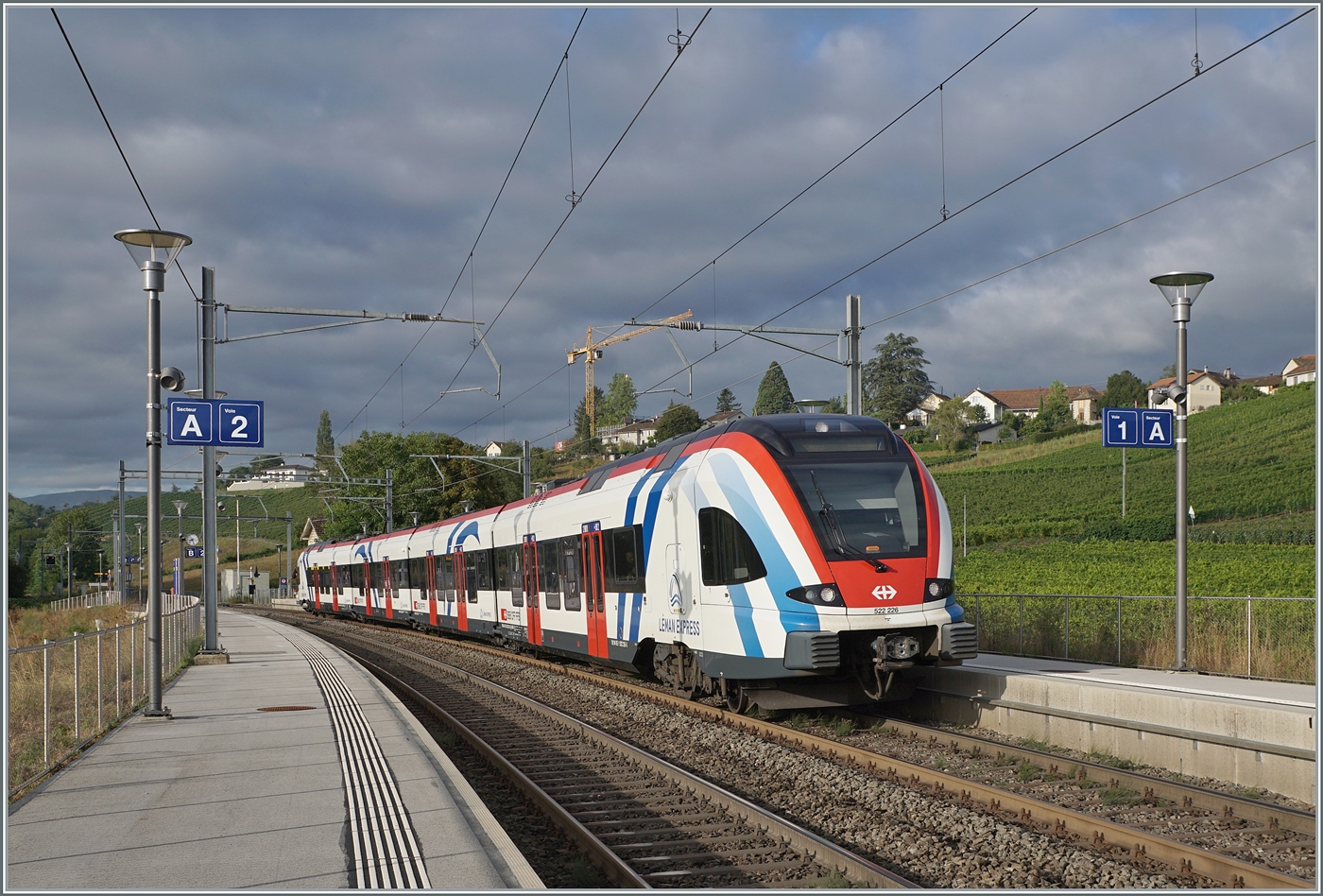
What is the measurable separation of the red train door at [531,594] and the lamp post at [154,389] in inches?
348

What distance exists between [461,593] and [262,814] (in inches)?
846

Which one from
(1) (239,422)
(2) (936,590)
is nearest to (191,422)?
(1) (239,422)

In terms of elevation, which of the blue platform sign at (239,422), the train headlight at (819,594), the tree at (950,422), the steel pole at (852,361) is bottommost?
the train headlight at (819,594)

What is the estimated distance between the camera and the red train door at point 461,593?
2867 centimetres

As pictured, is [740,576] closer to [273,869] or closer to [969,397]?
[273,869]

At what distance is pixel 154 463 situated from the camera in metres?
13.5

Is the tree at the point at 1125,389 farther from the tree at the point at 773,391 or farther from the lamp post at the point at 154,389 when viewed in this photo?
the lamp post at the point at 154,389

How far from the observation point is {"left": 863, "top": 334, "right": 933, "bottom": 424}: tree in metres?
133

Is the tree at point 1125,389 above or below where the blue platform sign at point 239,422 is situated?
above

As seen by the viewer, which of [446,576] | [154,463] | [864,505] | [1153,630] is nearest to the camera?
[864,505]

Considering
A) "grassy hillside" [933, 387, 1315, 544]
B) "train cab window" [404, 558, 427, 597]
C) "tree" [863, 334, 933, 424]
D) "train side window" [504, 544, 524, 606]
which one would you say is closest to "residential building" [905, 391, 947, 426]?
"tree" [863, 334, 933, 424]

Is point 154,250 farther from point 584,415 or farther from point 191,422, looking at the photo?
point 584,415

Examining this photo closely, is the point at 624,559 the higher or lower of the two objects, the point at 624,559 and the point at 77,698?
the higher

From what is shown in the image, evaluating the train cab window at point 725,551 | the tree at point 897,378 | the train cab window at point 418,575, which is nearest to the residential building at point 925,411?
the tree at point 897,378
